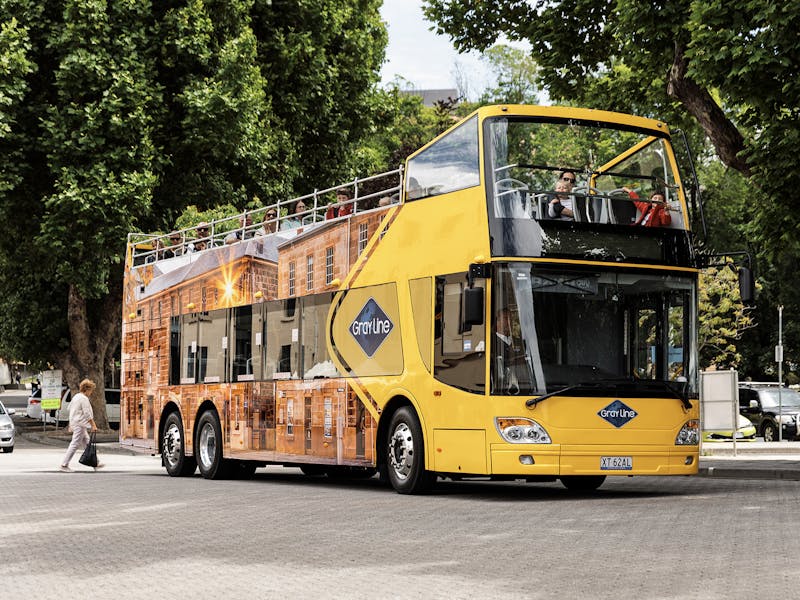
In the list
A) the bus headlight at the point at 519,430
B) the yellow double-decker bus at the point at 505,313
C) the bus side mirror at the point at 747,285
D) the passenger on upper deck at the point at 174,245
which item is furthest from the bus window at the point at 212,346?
the bus side mirror at the point at 747,285

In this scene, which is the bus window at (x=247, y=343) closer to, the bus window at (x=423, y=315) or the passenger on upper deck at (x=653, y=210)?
the bus window at (x=423, y=315)

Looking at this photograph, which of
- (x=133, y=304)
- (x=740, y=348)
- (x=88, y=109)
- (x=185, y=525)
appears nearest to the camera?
(x=185, y=525)

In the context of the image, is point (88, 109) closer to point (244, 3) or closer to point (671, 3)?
point (244, 3)

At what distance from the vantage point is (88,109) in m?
31.9

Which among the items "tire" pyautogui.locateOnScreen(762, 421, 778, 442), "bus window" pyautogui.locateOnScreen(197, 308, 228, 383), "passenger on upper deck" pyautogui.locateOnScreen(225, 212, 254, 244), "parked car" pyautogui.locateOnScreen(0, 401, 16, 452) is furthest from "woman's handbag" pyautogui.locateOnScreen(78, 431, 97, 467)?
"tire" pyautogui.locateOnScreen(762, 421, 778, 442)

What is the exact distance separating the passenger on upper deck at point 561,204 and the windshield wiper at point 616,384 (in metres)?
1.89

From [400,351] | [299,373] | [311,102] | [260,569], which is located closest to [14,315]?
[311,102]

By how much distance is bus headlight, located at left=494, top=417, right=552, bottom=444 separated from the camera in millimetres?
14391

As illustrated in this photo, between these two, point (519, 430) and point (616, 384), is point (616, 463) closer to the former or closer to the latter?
point (616, 384)

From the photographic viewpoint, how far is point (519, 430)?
14398mm

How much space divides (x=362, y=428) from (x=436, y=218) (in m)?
2.99

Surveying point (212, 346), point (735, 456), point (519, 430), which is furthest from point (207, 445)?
point (735, 456)

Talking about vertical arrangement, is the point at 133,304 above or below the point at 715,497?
above

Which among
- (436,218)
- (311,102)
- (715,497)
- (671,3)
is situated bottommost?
(715,497)
